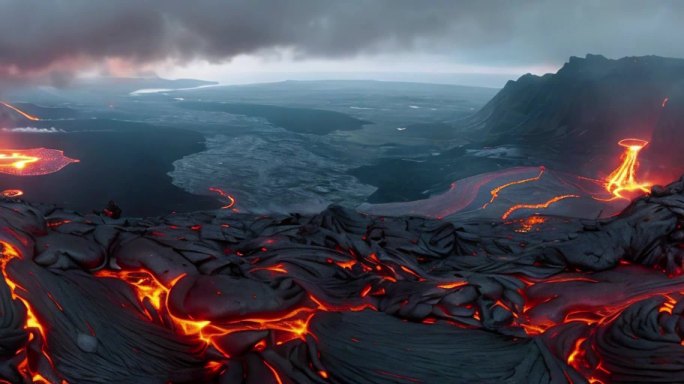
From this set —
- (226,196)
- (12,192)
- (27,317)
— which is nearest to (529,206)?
(226,196)

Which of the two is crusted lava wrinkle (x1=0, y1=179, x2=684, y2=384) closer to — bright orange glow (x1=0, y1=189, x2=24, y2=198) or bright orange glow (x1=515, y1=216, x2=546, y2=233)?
bright orange glow (x1=515, y1=216, x2=546, y2=233)

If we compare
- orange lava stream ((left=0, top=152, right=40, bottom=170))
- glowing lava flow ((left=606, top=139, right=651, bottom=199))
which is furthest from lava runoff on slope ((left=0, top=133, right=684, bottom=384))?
orange lava stream ((left=0, top=152, right=40, bottom=170))

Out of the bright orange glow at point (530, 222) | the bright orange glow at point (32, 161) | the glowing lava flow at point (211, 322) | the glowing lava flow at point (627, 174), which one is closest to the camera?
the glowing lava flow at point (211, 322)

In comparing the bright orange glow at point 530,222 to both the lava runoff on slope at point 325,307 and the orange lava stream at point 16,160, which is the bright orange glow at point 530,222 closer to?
the lava runoff on slope at point 325,307

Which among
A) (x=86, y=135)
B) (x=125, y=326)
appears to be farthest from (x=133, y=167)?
(x=125, y=326)

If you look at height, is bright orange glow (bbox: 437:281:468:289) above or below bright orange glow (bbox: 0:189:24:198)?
above

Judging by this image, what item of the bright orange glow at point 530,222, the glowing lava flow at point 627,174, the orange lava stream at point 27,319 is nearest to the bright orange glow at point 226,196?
the bright orange glow at point 530,222

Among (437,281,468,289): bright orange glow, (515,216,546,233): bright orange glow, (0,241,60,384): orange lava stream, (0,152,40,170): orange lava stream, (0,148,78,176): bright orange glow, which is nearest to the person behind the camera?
(0,241,60,384): orange lava stream
